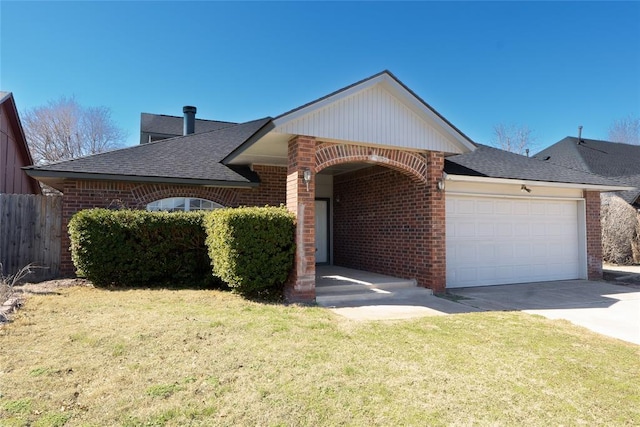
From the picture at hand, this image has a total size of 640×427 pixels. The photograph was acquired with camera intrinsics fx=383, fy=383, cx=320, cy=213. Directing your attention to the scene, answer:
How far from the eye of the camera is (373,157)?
27.2 feet

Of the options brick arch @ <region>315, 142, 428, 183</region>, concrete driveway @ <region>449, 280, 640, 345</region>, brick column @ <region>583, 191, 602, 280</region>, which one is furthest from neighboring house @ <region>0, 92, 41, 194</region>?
brick column @ <region>583, 191, 602, 280</region>

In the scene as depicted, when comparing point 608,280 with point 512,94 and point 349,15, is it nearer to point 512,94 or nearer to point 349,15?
point 349,15

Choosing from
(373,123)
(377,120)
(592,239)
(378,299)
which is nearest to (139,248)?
(378,299)

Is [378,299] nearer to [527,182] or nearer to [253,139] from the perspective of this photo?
[253,139]

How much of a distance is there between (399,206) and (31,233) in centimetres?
897

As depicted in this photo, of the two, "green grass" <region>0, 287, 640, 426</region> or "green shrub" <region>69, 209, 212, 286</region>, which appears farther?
"green shrub" <region>69, 209, 212, 286</region>

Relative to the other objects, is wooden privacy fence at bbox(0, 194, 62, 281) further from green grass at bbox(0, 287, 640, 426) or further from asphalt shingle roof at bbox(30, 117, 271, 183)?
green grass at bbox(0, 287, 640, 426)

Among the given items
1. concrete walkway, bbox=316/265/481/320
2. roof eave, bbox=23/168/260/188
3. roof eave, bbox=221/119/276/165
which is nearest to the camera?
concrete walkway, bbox=316/265/481/320

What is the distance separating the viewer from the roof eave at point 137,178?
335 inches

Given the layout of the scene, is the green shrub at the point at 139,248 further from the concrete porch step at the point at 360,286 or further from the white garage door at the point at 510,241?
the white garage door at the point at 510,241

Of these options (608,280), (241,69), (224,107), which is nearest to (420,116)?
(608,280)

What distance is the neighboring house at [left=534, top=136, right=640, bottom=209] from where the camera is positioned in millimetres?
21386

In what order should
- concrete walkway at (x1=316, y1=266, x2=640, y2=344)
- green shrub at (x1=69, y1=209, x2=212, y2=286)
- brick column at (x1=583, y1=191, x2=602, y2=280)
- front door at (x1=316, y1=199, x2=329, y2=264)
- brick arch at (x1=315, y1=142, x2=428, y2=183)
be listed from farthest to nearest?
front door at (x1=316, y1=199, x2=329, y2=264)
brick column at (x1=583, y1=191, x2=602, y2=280)
green shrub at (x1=69, y1=209, x2=212, y2=286)
brick arch at (x1=315, y1=142, x2=428, y2=183)
concrete walkway at (x1=316, y1=266, x2=640, y2=344)

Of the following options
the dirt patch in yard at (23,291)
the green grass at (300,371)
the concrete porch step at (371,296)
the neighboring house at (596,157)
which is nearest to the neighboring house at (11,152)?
the dirt patch in yard at (23,291)
